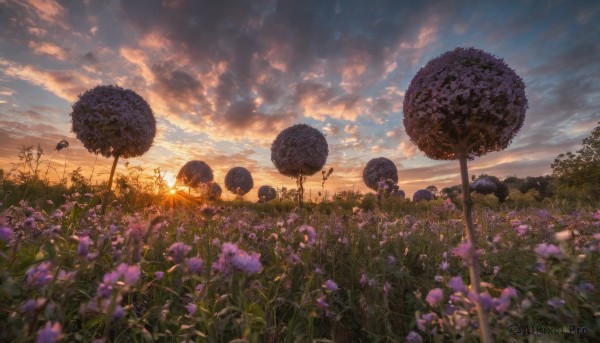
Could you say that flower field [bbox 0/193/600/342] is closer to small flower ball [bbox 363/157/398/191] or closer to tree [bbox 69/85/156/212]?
tree [bbox 69/85/156/212]

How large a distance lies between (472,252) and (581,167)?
26.2 metres

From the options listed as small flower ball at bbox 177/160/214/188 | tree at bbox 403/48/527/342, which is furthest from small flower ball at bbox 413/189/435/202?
tree at bbox 403/48/527/342

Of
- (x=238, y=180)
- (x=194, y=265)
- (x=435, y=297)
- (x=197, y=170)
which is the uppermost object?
(x=197, y=170)

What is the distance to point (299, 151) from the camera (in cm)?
1173

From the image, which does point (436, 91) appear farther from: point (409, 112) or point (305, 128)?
point (305, 128)

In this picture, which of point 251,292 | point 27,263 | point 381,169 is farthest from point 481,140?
point 381,169

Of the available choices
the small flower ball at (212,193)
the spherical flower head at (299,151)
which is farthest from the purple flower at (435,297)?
the spherical flower head at (299,151)

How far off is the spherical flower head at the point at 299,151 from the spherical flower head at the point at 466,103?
26.2 ft

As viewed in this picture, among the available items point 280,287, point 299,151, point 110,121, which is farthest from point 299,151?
point 280,287

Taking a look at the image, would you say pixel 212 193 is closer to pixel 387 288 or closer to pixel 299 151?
pixel 299 151

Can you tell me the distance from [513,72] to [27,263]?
5.33m

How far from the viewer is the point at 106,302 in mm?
1468

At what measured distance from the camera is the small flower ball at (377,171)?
21078mm

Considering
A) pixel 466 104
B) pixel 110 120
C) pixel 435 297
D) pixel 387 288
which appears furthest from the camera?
pixel 110 120
